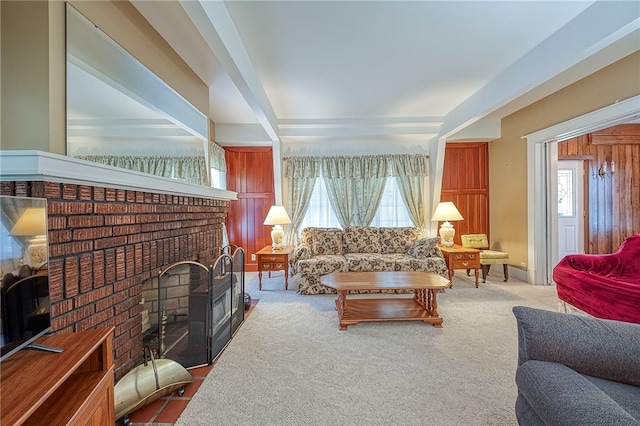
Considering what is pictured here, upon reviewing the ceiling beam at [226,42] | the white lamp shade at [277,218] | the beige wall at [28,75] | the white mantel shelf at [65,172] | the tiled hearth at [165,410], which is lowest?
the tiled hearth at [165,410]

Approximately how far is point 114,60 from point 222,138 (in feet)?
9.99

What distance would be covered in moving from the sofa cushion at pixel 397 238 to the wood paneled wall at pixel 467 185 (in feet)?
3.55

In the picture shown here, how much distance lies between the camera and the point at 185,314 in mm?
2109

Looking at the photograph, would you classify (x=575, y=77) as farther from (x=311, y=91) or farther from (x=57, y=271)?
(x=57, y=271)

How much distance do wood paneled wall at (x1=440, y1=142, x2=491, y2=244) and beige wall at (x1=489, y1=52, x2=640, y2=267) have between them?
151 mm

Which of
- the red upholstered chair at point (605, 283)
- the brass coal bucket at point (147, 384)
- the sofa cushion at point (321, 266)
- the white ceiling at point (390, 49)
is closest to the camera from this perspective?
the brass coal bucket at point (147, 384)

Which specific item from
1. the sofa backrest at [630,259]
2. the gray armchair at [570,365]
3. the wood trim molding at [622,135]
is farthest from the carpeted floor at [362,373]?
the wood trim molding at [622,135]

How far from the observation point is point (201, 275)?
85.7 inches

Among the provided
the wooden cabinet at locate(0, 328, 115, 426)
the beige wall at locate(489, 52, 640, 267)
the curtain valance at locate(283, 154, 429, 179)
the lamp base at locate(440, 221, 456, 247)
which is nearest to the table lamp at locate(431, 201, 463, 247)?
the lamp base at locate(440, 221, 456, 247)

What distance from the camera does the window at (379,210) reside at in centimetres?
509

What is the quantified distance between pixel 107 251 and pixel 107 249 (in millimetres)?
12

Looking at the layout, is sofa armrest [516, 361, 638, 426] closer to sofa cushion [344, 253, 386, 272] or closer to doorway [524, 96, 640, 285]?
sofa cushion [344, 253, 386, 272]

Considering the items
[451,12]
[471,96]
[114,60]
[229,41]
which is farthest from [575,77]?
[114,60]

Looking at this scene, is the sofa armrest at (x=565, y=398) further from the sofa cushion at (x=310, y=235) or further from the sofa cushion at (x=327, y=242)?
the sofa cushion at (x=310, y=235)
